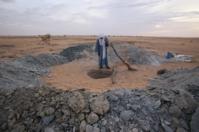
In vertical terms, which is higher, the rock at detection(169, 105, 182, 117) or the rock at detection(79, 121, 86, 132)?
the rock at detection(169, 105, 182, 117)

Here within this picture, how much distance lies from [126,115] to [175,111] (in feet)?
3.79

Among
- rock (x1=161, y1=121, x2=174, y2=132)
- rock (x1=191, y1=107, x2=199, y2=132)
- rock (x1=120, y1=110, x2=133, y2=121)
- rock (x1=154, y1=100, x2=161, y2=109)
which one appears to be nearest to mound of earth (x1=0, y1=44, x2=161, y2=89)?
rock (x1=120, y1=110, x2=133, y2=121)

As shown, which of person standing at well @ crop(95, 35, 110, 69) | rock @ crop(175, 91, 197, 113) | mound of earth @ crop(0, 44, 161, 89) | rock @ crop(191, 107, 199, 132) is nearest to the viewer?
rock @ crop(191, 107, 199, 132)

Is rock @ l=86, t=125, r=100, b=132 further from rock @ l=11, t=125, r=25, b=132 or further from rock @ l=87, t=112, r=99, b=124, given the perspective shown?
rock @ l=11, t=125, r=25, b=132

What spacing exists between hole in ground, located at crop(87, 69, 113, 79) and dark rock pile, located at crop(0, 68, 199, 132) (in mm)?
3661

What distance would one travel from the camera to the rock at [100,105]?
5.36m

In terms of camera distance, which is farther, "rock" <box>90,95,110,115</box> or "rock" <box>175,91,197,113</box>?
"rock" <box>175,91,197,113</box>

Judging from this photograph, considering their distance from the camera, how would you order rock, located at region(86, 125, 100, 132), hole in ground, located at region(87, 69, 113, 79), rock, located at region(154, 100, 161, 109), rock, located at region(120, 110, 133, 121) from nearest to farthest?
rock, located at region(86, 125, 100, 132), rock, located at region(120, 110, 133, 121), rock, located at region(154, 100, 161, 109), hole in ground, located at region(87, 69, 113, 79)

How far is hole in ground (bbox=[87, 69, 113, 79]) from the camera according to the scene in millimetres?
9719

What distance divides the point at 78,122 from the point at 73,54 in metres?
9.48

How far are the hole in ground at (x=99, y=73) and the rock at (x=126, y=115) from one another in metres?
4.26

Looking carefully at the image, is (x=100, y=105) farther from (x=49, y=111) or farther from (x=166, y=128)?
(x=166, y=128)

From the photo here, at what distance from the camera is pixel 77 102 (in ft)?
18.1

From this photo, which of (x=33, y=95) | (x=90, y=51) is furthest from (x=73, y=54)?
(x=33, y=95)
